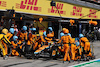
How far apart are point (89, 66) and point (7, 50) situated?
199 inches

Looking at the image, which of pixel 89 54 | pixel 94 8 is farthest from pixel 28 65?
pixel 94 8

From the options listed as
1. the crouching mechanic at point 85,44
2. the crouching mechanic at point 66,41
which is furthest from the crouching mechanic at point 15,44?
the crouching mechanic at point 85,44

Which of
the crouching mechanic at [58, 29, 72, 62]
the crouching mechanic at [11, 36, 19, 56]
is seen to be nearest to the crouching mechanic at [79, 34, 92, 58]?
the crouching mechanic at [58, 29, 72, 62]

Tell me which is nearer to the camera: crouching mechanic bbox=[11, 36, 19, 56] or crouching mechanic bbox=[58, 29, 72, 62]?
crouching mechanic bbox=[58, 29, 72, 62]

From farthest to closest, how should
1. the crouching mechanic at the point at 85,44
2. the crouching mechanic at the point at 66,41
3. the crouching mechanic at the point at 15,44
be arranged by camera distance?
1. the crouching mechanic at the point at 15,44
2. the crouching mechanic at the point at 85,44
3. the crouching mechanic at the point at 66,41

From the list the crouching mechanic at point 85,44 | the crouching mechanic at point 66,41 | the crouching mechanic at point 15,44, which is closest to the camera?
the crouching mechanic at point 66,41

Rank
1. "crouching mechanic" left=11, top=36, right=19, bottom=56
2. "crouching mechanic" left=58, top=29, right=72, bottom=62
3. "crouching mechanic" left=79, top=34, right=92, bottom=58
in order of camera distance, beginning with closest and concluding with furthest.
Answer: "crouching mechanic" left=58, top=29, right=72, bottom=62 < "crouching mechanic" left=79, top=34, right=92, bottom=58 < "crouching mechanic" left=11, top=36, right=19, bottom=56

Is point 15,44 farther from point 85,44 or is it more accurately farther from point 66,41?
point 85,44

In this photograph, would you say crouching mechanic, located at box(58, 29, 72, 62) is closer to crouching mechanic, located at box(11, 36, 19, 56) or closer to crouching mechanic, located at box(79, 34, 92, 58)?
crouching mechanic, located at box(79, 34, 92, 58)

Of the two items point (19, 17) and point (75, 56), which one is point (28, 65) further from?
point (19, 17)

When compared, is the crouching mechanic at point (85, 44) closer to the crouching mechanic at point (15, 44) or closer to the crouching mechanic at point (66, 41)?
the crouching mechanic at point (66, 41)

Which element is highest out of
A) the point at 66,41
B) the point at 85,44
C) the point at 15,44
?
the point at 66,41

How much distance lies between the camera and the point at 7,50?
12.0 meters

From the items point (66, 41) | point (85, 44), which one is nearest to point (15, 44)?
point (66, 41)
